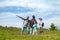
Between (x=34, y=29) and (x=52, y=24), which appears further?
(x=52, y=24)

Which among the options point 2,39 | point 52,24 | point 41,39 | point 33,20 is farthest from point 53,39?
point 52,24

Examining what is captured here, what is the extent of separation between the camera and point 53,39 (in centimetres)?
1767

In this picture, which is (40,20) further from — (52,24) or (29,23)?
(52,24)

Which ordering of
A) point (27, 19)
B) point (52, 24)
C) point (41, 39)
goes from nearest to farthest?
point (41, 39)
point (27, 19)
point (52, 24)

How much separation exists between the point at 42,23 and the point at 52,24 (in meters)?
12.1

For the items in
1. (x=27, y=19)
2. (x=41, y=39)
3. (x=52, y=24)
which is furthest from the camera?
(x=52, y=24)

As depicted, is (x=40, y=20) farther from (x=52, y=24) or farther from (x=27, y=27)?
(x=52, y=24)

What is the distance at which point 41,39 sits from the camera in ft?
57.0

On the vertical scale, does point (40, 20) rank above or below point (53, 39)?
above

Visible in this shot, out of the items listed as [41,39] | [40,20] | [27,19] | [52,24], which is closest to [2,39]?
[41,39]

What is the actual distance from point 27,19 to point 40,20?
1.78m

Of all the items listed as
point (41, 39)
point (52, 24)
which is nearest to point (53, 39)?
point (41, 39)

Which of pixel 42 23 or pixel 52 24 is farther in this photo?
pixel 52 24

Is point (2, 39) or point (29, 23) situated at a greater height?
point (29, 23)
